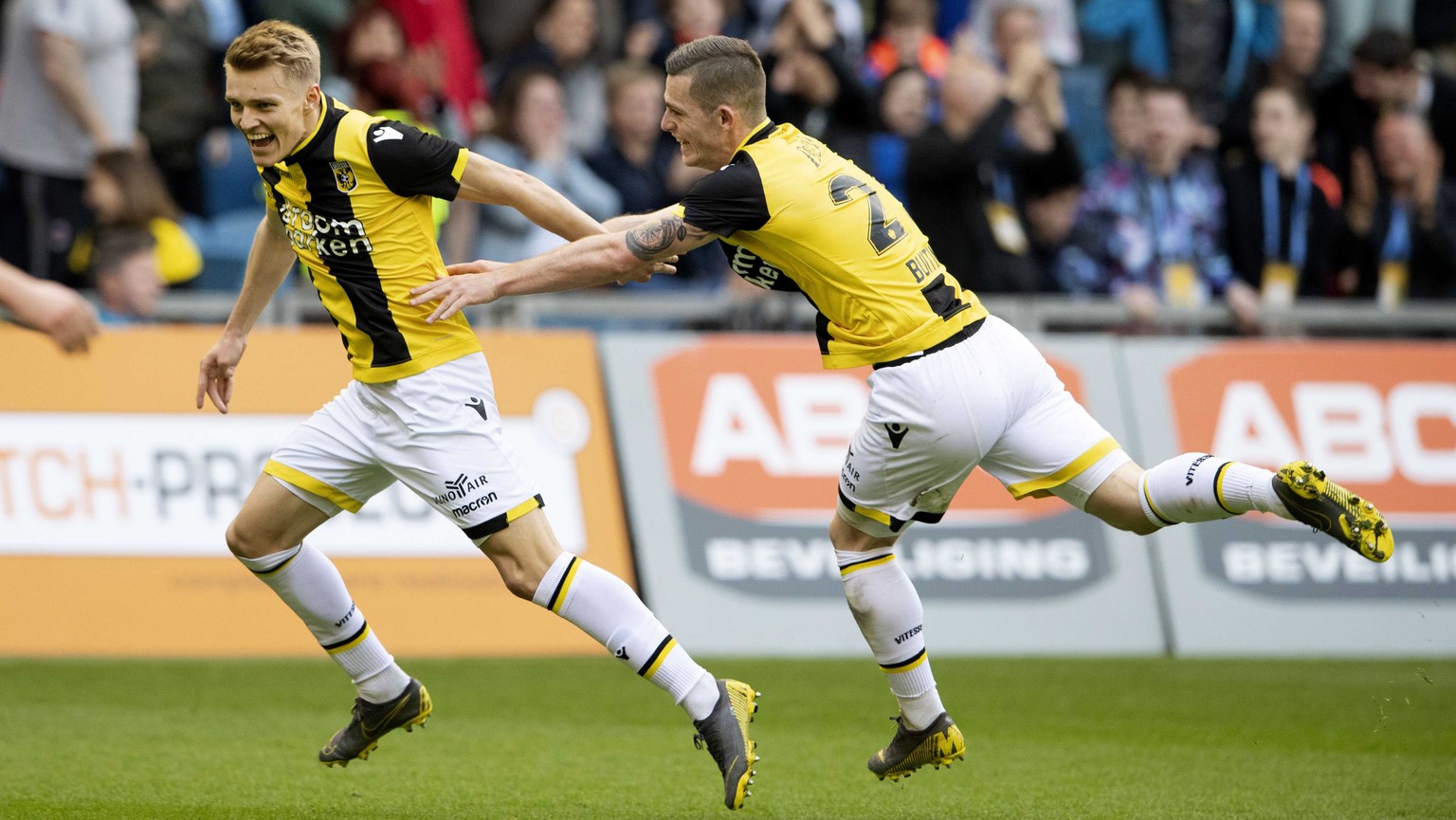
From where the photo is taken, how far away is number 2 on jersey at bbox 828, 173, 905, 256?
588 cm

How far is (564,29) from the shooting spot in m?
12.8

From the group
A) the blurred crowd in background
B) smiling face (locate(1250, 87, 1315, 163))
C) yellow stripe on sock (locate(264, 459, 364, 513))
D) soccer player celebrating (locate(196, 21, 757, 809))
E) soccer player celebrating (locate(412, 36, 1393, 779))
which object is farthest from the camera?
smiling face (locate(1250, 87, 1315, 163))

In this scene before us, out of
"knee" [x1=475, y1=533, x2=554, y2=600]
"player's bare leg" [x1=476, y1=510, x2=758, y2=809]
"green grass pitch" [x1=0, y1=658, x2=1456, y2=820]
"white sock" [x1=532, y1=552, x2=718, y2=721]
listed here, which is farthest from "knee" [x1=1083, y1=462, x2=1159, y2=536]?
"knee" [x1=475, y1=533, x2=554, y2=600]

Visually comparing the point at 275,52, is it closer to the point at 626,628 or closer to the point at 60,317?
the point at 60,317

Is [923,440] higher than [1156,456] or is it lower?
higher

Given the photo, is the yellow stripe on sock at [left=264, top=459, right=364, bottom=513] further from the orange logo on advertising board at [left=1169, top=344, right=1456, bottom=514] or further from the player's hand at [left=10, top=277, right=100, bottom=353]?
the orange logo on advertising board at [left=1169, top=344, right=1456, bottom=514]

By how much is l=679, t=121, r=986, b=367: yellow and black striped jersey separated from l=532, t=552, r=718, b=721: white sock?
111cm

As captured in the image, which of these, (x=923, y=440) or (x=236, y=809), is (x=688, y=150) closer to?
(x=923, y=440)

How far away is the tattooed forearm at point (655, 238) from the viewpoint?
18.7ft

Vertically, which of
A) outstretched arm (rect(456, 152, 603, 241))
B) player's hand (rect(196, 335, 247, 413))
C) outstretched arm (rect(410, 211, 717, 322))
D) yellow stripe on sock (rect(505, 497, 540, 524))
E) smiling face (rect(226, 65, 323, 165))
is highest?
smiling face (rect(226, 65, 323, 165))

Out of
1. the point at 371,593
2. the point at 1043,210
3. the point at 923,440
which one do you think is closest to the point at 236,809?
the point at 923,440

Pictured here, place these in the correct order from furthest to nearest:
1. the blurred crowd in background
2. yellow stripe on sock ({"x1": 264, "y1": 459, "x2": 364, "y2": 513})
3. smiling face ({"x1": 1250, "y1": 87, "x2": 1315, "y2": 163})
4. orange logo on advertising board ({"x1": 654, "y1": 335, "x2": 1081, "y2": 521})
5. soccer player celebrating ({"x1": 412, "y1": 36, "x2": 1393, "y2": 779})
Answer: smiling face ({"x1": 1250, "y1": 87, "x2": 1315, "y2": 163}) < the blurred crowd in background < orange logo on advertising board ({"x1": 654, "y1": 335, "x2": 1081, "y2": 521}) < yellow stripe on sock ({"x1": 264, "y1": 459, "x2": 364, "y2": 513}) < soccer player celebrating ({"x1": 412, "y1": 36, "x2": 1393, "y2": 779})

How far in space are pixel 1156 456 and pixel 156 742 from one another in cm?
618

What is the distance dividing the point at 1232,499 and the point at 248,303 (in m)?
3.66
